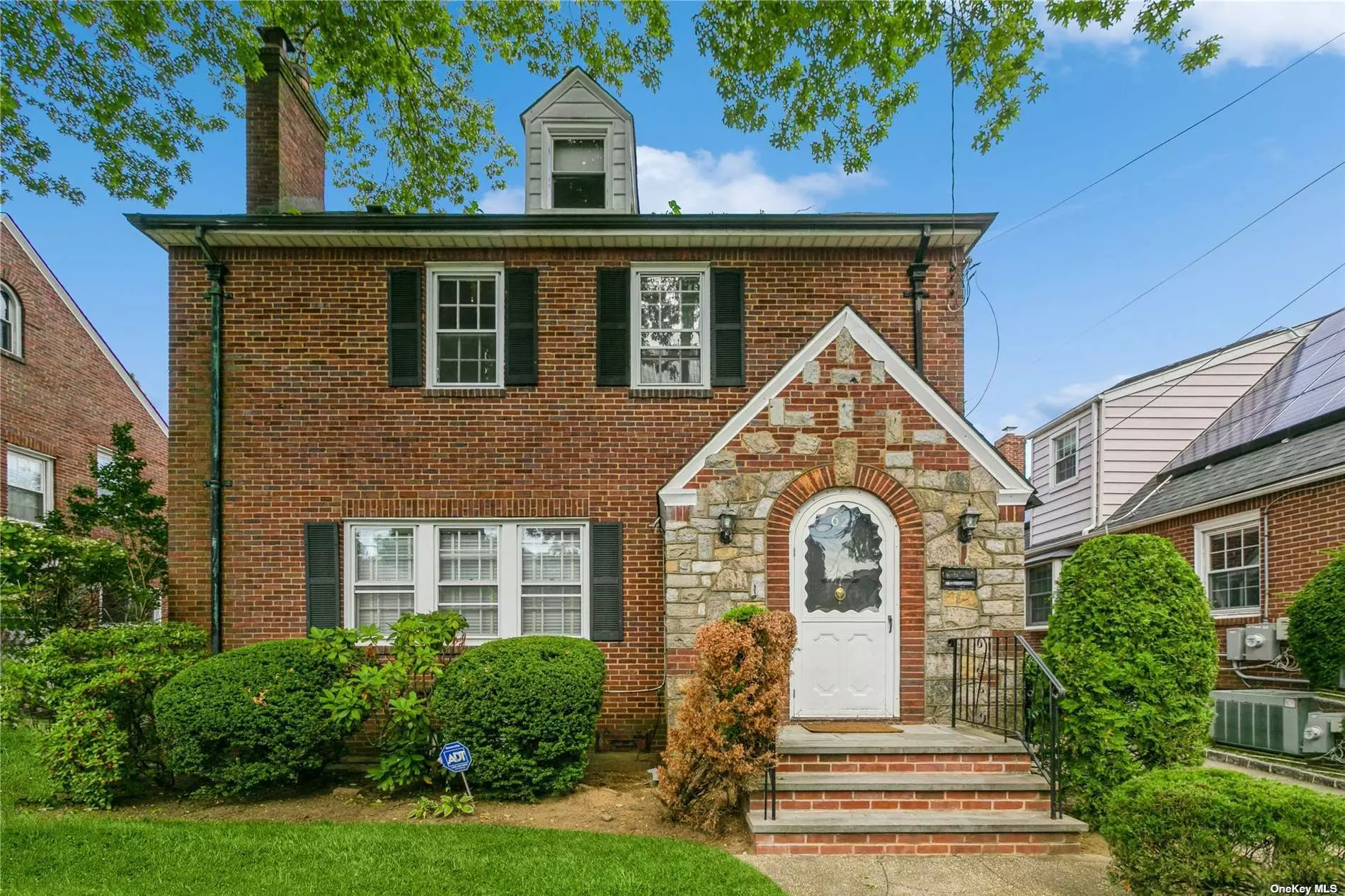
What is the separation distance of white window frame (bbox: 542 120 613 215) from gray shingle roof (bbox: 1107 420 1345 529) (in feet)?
32.6

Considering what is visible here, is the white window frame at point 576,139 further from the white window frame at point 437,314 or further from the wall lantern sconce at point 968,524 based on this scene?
the wall lantern sconce at point 968,524

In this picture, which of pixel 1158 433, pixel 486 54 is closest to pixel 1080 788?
pixel 486 54

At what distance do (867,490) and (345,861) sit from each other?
210 inches

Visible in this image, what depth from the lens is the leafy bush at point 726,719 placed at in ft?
18.6

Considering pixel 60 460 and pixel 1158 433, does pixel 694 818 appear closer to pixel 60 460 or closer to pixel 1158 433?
pixel 1158 433

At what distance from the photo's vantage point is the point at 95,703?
266 inches

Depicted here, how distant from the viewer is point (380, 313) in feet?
29.5

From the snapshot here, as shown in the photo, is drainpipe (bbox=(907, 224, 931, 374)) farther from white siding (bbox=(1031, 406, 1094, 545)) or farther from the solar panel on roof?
white siding (bbox=(1031, 406, 1094, 545))

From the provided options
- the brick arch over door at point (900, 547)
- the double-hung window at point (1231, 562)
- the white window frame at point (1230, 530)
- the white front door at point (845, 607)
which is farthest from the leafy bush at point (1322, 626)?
the white front door at point (845, 607)

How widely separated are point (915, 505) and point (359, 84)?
23.9ft

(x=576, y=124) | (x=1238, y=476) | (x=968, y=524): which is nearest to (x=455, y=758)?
(x=968, y=524)

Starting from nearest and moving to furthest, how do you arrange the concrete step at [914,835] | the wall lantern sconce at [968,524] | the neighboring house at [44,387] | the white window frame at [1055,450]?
the concrete step at [914,835] < the wall lantern sconce at [968,524] < the neighboring house at [44,387] < the white window frame at [1055,450]

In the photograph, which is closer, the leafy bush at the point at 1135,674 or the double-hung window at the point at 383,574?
the leafy bush at the point at 1135,674

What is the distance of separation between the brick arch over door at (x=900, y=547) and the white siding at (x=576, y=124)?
4517 millimetres
